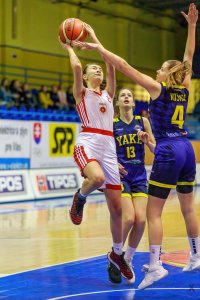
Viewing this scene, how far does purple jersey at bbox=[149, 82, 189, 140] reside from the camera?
6098mm

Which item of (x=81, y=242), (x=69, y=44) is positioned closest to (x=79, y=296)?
(x=69, y=44)

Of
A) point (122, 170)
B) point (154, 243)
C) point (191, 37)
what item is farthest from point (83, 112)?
point (154, 243)

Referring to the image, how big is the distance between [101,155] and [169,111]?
0.85m

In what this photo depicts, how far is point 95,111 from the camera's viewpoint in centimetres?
649

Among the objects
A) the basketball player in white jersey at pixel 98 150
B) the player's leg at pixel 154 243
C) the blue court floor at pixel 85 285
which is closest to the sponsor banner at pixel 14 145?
the blue court floor at pixel 85 285

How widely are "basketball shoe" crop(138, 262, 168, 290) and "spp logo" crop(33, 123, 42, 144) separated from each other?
35.3 feet

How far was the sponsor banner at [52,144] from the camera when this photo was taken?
16.5m

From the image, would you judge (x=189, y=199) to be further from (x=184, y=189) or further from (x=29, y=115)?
(x=29, y=115)

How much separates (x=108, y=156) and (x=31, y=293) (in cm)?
157

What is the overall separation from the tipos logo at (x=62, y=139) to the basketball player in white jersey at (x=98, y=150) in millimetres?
10456

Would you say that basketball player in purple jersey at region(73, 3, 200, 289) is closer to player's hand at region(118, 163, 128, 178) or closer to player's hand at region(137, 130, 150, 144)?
player's hand at region(137, 130, 150, 144)

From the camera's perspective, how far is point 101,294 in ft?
19.4

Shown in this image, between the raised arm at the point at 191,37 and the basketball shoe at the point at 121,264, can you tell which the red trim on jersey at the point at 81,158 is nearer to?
the basketball shoe at the point at 121,264

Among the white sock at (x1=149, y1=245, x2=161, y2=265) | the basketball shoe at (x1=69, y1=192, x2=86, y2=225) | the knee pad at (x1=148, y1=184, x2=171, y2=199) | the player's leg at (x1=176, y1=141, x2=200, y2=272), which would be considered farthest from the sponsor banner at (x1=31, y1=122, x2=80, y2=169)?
the white sock at (x1=149, y1=245, x2=161, y2=265)
